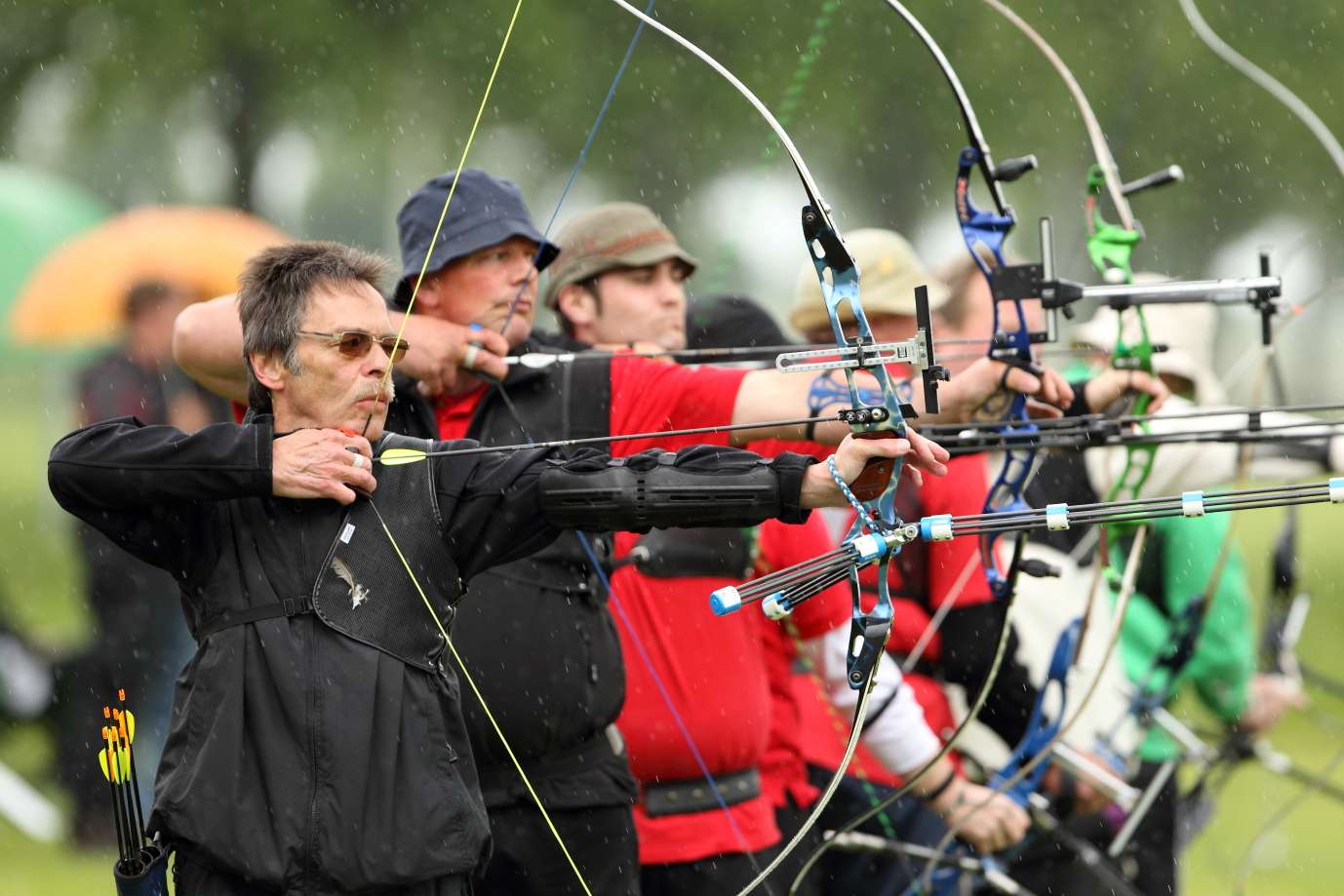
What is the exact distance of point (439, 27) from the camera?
35.1ft

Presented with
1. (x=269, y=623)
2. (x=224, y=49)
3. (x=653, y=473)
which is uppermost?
(x=224, y=49)

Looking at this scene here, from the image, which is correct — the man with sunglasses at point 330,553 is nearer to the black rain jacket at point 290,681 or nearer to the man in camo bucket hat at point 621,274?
the black rain jacket at point 290,681

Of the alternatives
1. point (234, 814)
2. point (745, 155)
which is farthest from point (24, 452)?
point (234, 814)

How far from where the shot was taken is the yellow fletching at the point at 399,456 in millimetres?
2221

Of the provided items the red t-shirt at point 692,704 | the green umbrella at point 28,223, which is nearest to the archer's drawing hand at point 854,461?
the red t-shirt at point 692,704

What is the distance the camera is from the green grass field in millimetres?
5602

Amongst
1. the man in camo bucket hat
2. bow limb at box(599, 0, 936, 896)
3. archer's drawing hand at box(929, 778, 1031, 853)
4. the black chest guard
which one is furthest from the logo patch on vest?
archer's drawing hand at box(929, 778, 1031, 853)

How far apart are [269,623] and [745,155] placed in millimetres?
10364

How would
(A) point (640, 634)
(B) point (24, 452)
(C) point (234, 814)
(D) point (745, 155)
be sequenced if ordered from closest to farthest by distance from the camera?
(C) point (234, 814) < (A) point (640, 634) < (D) point (745, 155) < (B) point (24, 452)

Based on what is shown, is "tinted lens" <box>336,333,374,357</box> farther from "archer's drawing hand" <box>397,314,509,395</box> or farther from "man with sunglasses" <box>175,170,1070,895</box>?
"archer's drawing hand" <box>397,314,509,395</box>

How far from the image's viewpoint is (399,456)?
2229 mm

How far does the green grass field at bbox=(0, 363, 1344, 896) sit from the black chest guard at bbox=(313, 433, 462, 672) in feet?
11.9

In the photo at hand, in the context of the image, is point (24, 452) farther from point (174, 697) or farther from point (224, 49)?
point (174, 697)

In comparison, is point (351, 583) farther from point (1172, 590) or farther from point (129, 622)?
point (129, 622)
